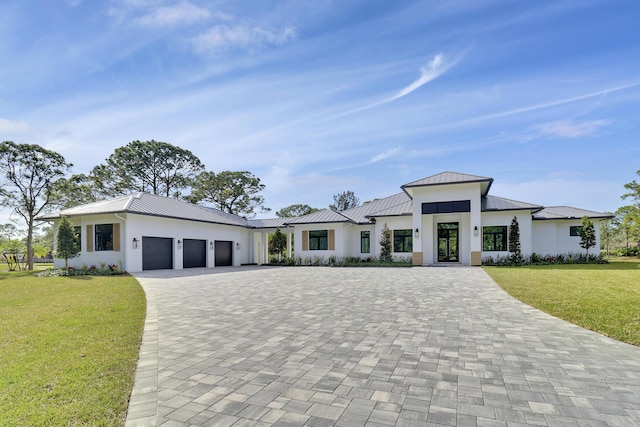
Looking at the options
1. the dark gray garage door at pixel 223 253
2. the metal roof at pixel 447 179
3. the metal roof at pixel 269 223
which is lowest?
the dark gray garage door at pixel 223 253

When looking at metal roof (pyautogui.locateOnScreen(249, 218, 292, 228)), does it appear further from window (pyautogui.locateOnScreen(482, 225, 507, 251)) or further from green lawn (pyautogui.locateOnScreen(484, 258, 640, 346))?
green lawn (pyautogui.locateOnScreen(484, 258, 640, 346))

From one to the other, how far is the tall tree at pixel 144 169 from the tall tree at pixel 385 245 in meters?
21.8

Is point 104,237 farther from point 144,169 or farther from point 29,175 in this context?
point 144,169

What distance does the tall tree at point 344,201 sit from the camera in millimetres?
51188

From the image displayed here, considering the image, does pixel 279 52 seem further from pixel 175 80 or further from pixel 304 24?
pixel 175 80

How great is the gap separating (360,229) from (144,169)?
21.9 m

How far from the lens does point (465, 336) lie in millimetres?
5117

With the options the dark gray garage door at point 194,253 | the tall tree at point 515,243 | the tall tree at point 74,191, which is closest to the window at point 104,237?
the dark gray garage door at point 194,253

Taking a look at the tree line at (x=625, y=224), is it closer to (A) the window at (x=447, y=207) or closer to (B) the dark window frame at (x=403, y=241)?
(A) the window at (x=447, y=207)

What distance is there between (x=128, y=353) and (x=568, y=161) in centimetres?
1764

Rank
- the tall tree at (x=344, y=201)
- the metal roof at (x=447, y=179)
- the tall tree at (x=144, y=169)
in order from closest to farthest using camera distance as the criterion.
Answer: the metal roof at (x=447, y=179)
the tall tree at (x=144, y=169)
the tall tree at (x=344, y=201)

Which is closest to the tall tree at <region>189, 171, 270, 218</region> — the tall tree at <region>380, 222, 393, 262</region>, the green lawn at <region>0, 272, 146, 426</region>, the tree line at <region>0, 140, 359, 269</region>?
the tree line at <region>0, 140, 359, 269</region>

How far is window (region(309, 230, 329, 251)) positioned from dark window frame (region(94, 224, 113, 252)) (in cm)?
1225

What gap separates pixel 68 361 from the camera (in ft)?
12.9
